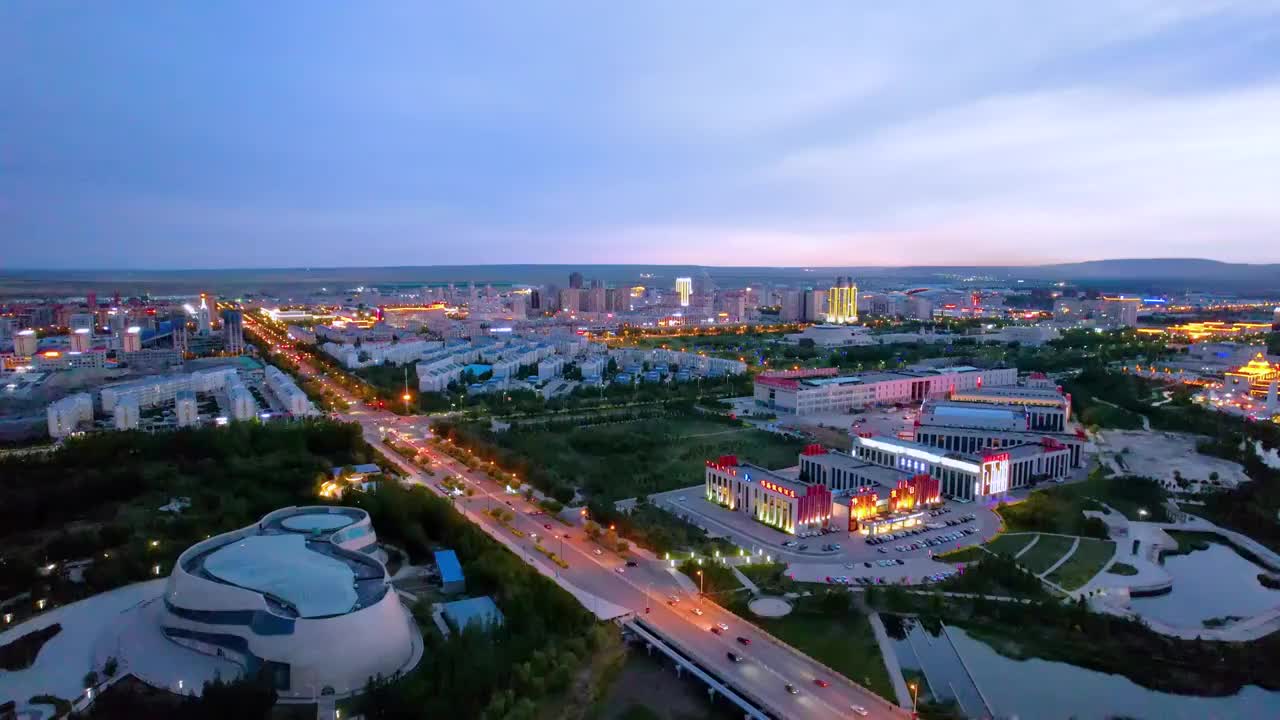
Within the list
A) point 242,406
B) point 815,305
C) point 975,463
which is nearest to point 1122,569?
point 975,463

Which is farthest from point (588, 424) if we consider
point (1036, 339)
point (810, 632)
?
point (1036, 339)

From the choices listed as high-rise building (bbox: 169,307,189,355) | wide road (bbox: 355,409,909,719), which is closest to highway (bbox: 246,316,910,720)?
wide road (bbox: 355,409,909,719)

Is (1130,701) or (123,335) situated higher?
(123,335)

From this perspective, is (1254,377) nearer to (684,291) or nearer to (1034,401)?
(1034,401)

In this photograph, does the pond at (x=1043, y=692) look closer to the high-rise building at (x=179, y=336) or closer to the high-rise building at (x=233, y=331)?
the high-rise building at (x=179, y=336)

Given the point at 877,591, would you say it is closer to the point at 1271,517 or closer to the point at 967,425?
the point at 1271,517

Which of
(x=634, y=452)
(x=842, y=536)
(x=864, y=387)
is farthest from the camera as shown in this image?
(x=864, y=387)

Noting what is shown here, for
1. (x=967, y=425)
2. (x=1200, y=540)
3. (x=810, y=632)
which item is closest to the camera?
(x=810, y=632)
